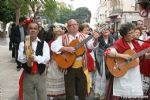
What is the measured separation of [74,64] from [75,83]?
1.26ft

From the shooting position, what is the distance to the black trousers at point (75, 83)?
24.8 feet

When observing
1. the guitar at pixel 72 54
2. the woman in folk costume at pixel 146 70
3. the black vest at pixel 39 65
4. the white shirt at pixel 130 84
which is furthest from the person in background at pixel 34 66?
the woman in folk costume at pixel 146 70

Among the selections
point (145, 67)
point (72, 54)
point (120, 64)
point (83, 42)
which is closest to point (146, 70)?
point (145, 67)

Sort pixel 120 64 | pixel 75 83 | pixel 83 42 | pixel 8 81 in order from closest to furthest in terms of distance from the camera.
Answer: pixel 120 64 < pixel 83 42 < pixel 75 83 < pixel 8 81

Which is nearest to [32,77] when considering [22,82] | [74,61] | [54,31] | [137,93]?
[22,82]

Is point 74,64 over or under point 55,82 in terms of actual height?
over

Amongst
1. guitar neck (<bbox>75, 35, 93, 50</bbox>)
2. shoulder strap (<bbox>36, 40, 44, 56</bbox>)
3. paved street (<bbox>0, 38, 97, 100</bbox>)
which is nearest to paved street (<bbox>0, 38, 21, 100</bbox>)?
paved street (<bbox>0, 38, 97, 100</bbox>)

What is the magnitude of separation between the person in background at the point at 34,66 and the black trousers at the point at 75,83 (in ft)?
3.45

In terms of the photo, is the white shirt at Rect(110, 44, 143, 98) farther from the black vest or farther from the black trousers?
the black vest

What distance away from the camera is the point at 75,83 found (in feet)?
25.3

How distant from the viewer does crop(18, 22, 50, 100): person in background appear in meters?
6.33

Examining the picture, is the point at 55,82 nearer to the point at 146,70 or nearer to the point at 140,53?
the point at 146,70

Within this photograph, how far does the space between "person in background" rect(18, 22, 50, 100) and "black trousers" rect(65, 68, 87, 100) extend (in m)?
1.05

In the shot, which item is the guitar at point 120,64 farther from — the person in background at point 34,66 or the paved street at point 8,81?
the paved street at point 8,81
